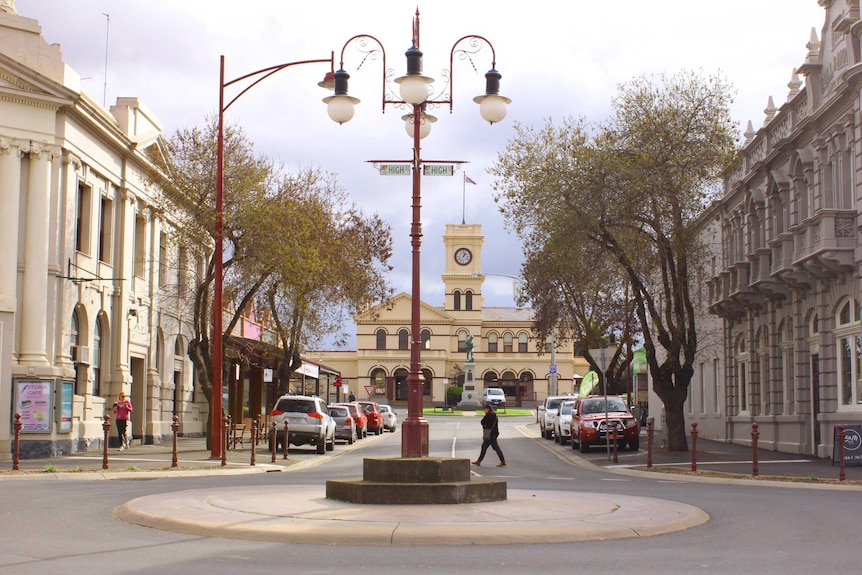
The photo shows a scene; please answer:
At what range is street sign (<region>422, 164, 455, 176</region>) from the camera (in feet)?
49.9

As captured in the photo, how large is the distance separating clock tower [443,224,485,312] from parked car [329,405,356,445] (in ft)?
253

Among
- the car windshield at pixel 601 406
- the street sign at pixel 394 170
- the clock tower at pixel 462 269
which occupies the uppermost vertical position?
the clock tower at pixel 462 269

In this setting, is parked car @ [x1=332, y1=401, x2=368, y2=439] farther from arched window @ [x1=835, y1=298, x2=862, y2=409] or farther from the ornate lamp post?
the ornate lamp post

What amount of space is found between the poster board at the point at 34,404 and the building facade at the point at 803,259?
19662 mm

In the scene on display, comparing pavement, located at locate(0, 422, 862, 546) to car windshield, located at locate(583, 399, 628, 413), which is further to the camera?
car windshield, located at locate(583, 399, 628, 413)

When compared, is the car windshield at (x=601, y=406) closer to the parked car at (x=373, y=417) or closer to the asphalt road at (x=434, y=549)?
the asphalt road at (x=434, y=549)

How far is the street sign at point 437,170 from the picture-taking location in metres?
15.2

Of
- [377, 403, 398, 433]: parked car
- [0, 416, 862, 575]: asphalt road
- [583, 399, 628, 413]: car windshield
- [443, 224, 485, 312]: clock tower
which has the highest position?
[443, 224, 485, 312]: clock tower

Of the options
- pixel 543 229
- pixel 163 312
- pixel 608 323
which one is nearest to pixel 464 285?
pixel 608 323

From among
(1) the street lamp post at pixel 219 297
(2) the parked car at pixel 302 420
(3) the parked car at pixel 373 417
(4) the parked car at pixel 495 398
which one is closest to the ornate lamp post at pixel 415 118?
(1) the street lamp post at pixel 219 297

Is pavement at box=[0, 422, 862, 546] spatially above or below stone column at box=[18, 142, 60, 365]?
below

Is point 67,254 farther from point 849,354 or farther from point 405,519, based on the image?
point 849,354

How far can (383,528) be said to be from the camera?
36.7 ft

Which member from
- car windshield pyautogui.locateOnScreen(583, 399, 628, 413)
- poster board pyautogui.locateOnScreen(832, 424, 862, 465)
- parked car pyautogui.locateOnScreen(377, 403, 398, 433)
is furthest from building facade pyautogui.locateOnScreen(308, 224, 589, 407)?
poster board pyautogui.locateOnScreen(832, 424, 862, 465)
